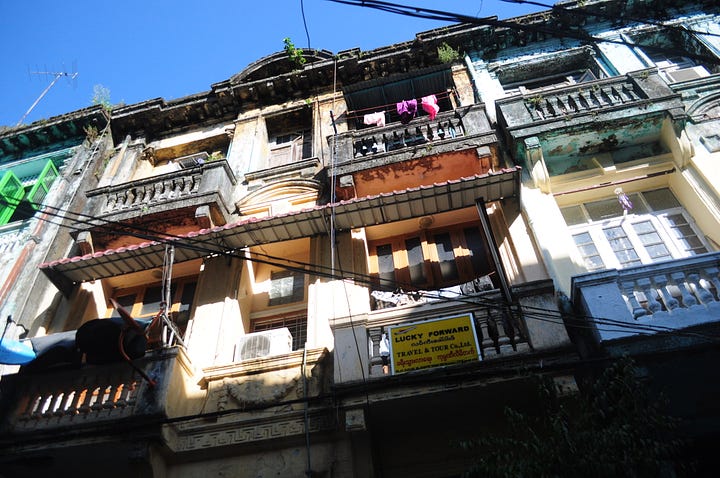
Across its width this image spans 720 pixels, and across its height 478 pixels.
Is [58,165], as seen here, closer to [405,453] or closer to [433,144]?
[433,144]

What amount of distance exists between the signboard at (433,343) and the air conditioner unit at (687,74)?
8.31 m

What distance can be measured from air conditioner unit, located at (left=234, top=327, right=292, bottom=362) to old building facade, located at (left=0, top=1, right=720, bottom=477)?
37 mm

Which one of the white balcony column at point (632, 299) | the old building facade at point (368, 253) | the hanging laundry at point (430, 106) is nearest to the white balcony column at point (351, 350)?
the old building facade at point (368, 253)

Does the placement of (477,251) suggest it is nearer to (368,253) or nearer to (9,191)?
(368,253)

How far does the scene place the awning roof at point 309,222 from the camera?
888cm

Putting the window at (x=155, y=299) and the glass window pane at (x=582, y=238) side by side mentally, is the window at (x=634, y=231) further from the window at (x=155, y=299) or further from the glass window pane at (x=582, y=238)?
the window at (x=155, y=299)

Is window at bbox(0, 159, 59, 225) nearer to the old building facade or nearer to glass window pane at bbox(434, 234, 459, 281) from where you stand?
the old building facade

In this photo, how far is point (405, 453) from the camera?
716 centimetres

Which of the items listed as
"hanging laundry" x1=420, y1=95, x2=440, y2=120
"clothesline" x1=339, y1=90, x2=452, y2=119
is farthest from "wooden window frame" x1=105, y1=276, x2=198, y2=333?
"hanging laundry" x1=420, y1=95, x2=440, y2=120

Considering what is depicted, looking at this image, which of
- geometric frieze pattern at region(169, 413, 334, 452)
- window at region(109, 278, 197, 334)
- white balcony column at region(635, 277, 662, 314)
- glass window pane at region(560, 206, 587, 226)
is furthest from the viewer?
window at region(109, 278, 197, 334)

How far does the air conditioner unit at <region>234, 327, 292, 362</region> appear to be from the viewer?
8344 mm

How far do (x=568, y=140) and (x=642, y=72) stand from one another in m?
2.23

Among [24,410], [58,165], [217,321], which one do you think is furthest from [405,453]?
[58,165]

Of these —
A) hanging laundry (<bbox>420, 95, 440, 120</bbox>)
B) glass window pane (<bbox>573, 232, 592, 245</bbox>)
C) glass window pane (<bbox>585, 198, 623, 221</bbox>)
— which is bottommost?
glass window pane (<bbox>573, 232, 592, 245</bbox>)
